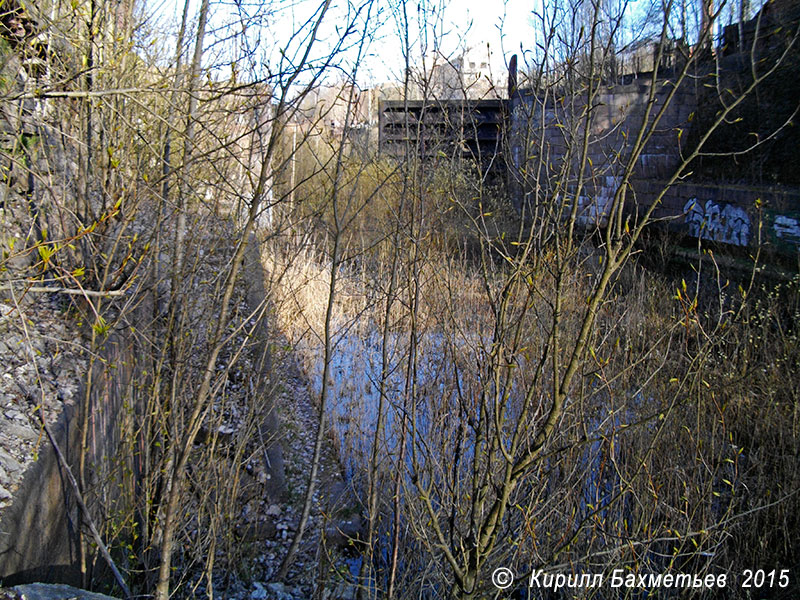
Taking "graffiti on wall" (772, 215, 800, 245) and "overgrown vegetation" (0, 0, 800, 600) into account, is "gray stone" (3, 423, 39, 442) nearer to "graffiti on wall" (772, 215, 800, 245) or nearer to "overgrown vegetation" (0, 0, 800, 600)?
"overgrown vegetation" (0, 0, 800, 600)

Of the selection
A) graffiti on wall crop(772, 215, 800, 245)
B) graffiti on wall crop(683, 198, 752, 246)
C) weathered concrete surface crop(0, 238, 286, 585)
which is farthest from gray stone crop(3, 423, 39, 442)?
graffiti on wall crop(772, 215, 800, 245)

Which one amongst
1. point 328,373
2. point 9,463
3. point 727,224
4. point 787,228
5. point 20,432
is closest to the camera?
point 9,463

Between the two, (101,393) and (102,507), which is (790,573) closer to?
(102,507)

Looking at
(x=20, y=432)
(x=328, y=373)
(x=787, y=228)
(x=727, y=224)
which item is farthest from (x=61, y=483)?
(x=727, y=224)

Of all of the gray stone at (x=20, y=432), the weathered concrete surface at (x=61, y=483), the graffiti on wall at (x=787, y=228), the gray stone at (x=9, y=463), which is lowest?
the weathered concrete surface at (x=61, y=483)

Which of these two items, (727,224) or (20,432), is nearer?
(20,432)

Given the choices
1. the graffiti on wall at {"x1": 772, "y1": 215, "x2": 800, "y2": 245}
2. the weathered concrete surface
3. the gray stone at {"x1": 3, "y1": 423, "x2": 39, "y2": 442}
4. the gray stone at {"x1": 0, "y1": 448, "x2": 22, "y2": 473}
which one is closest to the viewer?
the weathered concrete surface

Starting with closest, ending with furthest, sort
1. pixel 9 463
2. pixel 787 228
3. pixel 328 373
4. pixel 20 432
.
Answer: pixel 9 463
pixel 20 432
pixel 328 373
pixel 787 228

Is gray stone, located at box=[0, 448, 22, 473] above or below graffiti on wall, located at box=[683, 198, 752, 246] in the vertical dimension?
below

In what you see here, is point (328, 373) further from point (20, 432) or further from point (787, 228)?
point (787, 228)

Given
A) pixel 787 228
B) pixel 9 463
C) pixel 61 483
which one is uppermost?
pixel 787 228

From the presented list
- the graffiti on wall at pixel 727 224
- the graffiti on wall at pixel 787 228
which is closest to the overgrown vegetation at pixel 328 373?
the graffiti on wall at pixel 787 228

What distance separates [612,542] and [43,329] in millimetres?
3702

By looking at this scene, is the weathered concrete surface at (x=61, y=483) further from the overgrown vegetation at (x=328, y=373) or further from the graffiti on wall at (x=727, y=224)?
the graffiti on wall at (x=727, y=224)
